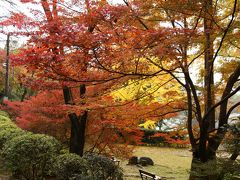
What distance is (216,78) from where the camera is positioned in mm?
7145

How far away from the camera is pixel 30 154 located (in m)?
6.37

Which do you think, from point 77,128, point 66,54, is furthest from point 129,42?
point 77,128

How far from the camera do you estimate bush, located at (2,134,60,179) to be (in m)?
6.35

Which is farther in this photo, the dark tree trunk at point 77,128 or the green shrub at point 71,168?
the dark tree trunk at point 77,128

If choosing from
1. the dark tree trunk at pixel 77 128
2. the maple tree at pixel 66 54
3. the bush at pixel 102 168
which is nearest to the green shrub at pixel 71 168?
the bush at pixel 102 168

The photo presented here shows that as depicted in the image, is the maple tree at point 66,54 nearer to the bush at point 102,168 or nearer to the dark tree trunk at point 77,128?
the bush at point 102,168

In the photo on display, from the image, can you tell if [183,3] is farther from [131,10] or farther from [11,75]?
[11,75]

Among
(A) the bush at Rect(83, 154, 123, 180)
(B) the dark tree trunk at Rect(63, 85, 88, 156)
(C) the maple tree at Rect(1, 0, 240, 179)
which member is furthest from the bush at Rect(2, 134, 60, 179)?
(B) the dark tree trunk at Rect(63, 85, 88, 156)

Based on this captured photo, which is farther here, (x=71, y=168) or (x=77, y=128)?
(x=77, y=128)

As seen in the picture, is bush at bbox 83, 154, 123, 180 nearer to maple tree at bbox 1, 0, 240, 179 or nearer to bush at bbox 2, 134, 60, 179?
bush at bbox 2, 134, 60, 179

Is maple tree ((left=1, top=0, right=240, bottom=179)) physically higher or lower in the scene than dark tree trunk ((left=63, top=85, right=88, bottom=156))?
higher

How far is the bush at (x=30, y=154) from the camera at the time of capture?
635cm

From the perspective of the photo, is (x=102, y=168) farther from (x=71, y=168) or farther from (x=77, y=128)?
(x=77, y=128)

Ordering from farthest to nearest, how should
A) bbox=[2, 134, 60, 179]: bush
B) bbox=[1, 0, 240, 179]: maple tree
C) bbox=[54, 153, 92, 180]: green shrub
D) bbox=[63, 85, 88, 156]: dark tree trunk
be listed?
bbox=[63, 85, 88, 156]: dark tree trunk, bbox=[2, 134, 60, 179]: bush, bbox=[54, 153, 92, 180]: green shrub, bbox=[1, 0, 240, 179]: maple tree
